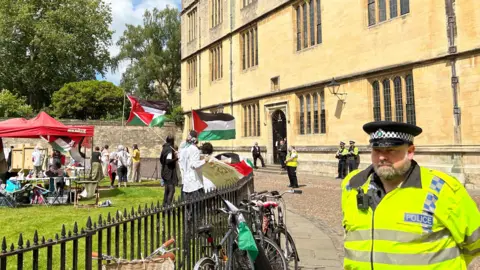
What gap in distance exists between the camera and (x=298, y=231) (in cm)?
715

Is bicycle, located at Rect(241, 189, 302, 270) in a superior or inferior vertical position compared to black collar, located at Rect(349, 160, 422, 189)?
inferior

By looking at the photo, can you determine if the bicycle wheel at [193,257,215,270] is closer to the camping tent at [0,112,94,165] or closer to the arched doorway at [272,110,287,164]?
the camping tent at [0,112,94,165]

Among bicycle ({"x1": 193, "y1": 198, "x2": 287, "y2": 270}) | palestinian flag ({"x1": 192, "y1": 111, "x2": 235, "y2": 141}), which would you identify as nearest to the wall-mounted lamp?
palestinian flag ({"x1": 192, "y1": 111, "x2": 235, "y2": 141})

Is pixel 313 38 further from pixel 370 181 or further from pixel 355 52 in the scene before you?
pixel 370 181

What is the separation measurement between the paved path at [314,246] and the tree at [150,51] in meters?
37.7

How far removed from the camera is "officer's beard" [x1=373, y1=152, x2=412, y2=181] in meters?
2.00

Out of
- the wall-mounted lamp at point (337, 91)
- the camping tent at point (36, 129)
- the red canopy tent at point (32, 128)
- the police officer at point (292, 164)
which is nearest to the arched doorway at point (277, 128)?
the wall-mounted lamp at point (337, 91)

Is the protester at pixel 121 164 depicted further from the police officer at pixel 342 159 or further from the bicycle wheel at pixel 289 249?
the bicycle wheel at pixel 289 249

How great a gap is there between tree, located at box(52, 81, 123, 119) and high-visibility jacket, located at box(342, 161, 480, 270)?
39972 mm

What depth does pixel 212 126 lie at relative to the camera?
1202 cm

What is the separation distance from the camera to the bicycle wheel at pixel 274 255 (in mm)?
4223

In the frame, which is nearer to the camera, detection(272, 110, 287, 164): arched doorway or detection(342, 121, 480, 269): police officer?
detection(342, 121, 480, 269): police officer

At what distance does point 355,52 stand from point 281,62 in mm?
5385

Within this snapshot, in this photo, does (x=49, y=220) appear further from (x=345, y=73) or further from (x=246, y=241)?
(x=345, y=73)
